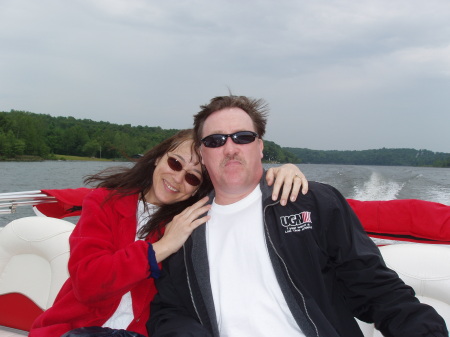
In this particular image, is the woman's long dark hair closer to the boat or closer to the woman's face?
the woman's face

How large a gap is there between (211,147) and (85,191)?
1450mm

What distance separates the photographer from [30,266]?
280 centimetres

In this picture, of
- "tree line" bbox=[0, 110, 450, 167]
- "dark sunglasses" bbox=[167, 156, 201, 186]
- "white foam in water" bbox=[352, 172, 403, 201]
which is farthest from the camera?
"tree line" bbox=[0, 110, 450, 167]

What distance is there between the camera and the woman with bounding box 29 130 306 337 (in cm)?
172

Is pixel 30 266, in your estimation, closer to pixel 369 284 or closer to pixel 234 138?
pixel 234 138

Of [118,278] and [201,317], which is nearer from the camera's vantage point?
[118,278]

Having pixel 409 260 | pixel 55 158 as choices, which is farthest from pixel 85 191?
pixel 55 158

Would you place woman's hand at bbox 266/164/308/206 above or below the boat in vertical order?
above

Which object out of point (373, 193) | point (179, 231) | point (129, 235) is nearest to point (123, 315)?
point (129, 235)

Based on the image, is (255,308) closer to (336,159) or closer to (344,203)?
(344,203)

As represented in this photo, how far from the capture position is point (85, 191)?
3.04 m

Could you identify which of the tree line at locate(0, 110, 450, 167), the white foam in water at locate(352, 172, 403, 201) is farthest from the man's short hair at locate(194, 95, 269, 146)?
the tree line at locate(0, 110, 450, 167)

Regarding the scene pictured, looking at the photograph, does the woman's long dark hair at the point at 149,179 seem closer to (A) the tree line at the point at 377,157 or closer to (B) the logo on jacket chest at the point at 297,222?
(B) the logo on jacket chest at the point at 297,222

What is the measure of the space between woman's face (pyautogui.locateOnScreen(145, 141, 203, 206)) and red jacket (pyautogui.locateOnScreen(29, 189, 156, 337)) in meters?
0.15
